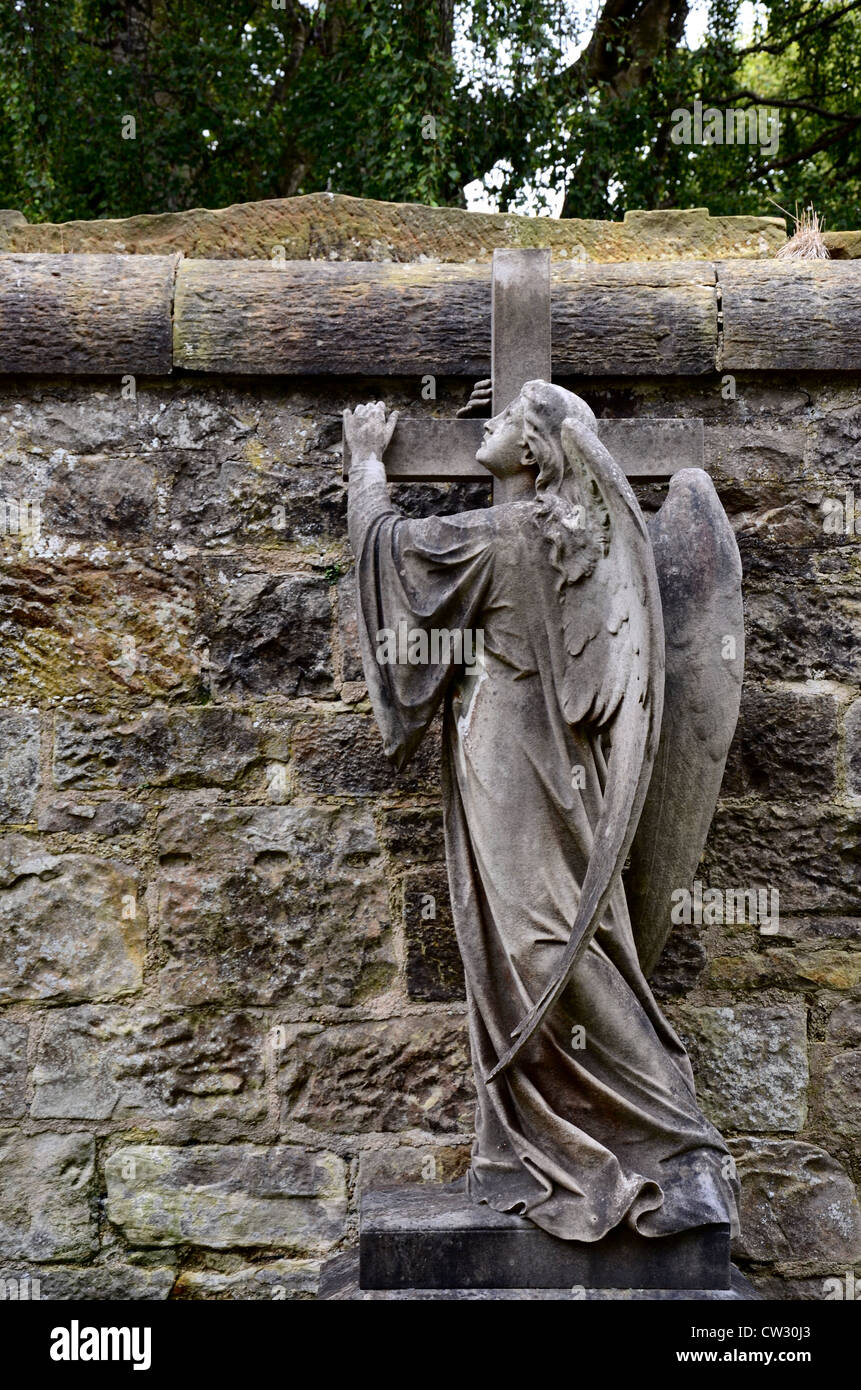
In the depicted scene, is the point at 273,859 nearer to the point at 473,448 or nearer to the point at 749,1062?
the point at 473,448

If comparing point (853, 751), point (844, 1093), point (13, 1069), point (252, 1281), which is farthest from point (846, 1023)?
point (13, 1069)

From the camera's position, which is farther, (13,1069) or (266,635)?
(266,635)

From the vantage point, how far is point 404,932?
156 inches

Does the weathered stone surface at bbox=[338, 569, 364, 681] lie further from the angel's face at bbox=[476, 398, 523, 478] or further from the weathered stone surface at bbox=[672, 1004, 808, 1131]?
the weathered stone surface at bbox=[672, 1004, 808, 1131]

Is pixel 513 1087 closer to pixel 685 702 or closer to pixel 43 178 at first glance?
pixel 685 702

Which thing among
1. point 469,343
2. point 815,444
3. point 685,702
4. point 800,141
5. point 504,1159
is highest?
point 800,141

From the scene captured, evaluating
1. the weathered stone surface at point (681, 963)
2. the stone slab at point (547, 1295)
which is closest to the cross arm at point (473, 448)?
the weathered stone surface at point (681, 963)

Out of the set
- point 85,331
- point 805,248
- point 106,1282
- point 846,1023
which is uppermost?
point 805,248

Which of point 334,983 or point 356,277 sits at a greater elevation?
point 356,277

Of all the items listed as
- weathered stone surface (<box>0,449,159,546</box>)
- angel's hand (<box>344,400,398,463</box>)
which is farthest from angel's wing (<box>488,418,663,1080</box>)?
weathered stone surface (<box>0,449,159,546</box>)

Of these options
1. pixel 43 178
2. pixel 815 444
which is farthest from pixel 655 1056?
pixel 43 178

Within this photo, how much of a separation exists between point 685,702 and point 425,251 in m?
1.55

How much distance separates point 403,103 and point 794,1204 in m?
4.74

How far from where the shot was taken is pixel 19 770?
13.1ft
